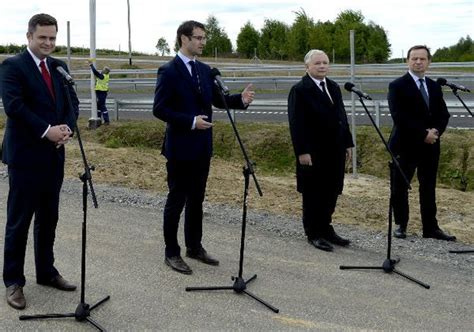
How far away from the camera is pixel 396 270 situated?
19.6ft

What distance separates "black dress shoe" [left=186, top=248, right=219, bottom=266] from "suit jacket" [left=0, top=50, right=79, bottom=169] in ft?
5.73

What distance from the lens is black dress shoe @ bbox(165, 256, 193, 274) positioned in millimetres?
5738

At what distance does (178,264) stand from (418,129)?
310cm

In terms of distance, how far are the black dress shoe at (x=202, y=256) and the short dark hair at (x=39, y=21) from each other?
251cm

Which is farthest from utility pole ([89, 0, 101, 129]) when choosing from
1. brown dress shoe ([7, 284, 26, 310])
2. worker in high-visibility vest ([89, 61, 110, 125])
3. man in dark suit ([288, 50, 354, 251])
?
brown dress shoe ([7, 284, 26, 310])

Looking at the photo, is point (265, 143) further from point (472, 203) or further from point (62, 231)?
point (62, 231)

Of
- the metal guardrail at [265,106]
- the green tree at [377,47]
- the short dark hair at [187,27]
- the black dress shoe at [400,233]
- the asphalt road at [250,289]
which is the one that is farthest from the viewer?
the green tree at [377,47]

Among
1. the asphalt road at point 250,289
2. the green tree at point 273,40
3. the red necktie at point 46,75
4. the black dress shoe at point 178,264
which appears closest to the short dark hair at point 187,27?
the red necktie at point 46,75

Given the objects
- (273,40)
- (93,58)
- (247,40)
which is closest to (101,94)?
(93,58)

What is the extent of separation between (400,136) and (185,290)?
3.30 m

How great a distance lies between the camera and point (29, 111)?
4.63m

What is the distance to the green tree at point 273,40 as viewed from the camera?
68.3 metres

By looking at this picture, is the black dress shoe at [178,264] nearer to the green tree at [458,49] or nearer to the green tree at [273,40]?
the green tree at [273,40]

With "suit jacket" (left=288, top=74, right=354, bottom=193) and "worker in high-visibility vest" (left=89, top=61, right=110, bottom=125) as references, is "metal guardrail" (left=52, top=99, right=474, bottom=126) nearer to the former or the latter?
"worker in high-visibility vest" (left=89, top=61, right=110, bottom=125)
